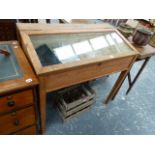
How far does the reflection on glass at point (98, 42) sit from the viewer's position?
1441 mm

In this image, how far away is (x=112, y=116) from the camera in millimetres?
1812

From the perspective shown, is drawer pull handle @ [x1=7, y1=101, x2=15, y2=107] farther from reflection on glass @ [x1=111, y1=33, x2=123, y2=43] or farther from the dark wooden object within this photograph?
reflection on glass @ [x1=111, y1=33, x2=123, y2=43]

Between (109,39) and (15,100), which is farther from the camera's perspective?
(109,39)

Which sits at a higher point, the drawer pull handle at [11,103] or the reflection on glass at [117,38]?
the reflection on glass at [117,38]

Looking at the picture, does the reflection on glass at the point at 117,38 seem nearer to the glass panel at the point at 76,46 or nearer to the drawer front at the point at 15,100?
the glass panel at the point at 76,46

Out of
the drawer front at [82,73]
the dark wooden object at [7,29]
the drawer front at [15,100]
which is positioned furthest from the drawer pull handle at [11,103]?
the dark wooden object at [7,29]

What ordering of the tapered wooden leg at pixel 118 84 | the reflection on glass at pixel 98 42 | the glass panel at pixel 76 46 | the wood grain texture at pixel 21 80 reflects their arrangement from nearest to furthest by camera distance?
the wood grain texture at pixel 21 80
the glass panel at pixel 76 46
the reflection on glass at pixel 98 42
the tapered wooden leg at pixel 118 84

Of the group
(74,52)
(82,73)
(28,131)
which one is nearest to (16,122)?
(28,131)

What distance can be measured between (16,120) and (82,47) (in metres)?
0.83

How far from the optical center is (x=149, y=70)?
2777 mm

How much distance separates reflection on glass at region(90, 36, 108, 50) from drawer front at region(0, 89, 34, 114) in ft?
2.55

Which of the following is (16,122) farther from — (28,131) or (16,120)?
(28,131)
